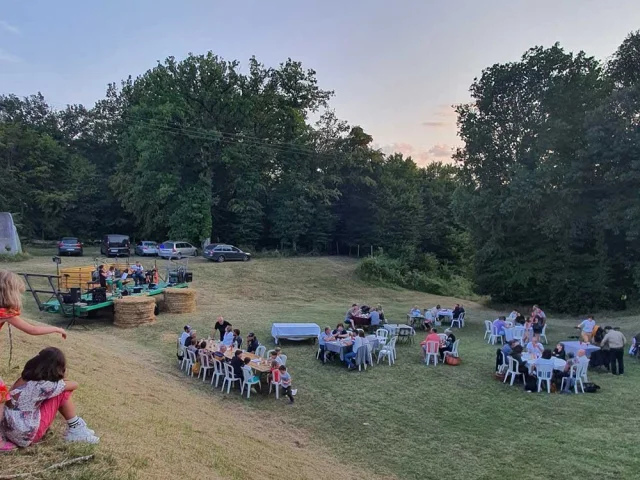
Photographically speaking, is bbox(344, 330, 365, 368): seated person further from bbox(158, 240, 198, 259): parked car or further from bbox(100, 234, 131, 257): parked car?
bbox(100, 234, 131, 257): parked car

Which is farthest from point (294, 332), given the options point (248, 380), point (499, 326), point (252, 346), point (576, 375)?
point (576, 375)

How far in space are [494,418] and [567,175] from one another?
17.5 m

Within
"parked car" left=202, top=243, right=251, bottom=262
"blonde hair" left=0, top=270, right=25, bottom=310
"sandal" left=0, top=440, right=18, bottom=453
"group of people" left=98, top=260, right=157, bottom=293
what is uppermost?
"blonde hair" left=0, top=270, right=25, bottom=310

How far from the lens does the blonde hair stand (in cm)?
479

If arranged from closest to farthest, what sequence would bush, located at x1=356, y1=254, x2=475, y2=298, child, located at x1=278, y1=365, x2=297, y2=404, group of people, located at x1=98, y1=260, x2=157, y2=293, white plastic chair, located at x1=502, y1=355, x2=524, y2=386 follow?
child, located at x1=278, y1=365, x2=297, y2=404 → white plastic chair, located at x1=502, y1=355, x2=524, y2=386 → group of people, located at x1=98, y1=260, x2=157, y2=293 → bush, located at x1=356, y1=254, x2=475, y2=298

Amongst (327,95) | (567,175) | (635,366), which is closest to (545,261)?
(567,175)

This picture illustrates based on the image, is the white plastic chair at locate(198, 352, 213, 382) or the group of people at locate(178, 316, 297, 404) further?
the white plastic chair at locate(198, 352, 213, 382)

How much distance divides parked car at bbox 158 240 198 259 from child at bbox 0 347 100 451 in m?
29.8

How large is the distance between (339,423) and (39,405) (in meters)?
6.06

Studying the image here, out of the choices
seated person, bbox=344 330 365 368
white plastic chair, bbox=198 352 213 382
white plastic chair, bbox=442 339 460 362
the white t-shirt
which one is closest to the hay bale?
white plastic chair, bbox=198 352 213 382

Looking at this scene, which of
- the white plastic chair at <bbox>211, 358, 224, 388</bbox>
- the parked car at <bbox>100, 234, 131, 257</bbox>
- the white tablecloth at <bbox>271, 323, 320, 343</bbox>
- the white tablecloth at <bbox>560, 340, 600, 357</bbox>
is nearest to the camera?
the white plastic chair at <bbox>211, 358, 224, 388</bbox>

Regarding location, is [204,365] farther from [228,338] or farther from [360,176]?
[360,176]

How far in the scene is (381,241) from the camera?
44.4 metres

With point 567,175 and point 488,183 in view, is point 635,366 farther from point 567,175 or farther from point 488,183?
point 488,183
